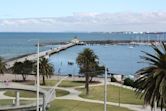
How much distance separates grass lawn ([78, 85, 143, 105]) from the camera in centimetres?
7650

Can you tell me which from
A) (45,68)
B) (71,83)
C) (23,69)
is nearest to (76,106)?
(71,83)

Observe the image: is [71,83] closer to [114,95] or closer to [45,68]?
[45,68]

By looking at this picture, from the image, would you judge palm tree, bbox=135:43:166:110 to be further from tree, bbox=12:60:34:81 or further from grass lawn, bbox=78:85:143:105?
tree, bbox=12:60:34:81

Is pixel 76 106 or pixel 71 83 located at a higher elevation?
pixel 71 83

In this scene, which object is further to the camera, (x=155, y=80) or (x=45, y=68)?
(x=45, y=68)

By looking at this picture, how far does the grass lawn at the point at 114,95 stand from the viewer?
3012 inches

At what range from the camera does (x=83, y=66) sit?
92.9 meters

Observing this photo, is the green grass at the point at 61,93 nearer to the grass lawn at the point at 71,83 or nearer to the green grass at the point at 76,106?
the grass lawn at the point at 71,83

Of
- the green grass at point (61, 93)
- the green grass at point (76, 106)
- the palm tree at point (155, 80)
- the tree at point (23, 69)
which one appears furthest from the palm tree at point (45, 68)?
the palm tree at point (155, 80)

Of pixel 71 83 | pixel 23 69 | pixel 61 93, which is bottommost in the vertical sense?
pixel 61 93

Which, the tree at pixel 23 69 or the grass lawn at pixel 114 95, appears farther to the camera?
the tree at pixel 23 69

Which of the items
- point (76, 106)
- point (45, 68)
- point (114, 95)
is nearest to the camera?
point (76, 106)

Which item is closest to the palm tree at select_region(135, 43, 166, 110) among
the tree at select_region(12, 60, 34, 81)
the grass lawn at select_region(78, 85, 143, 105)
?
the grass lawn at select_region(78, 85, 143, 105)

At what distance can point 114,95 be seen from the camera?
82.9 m
